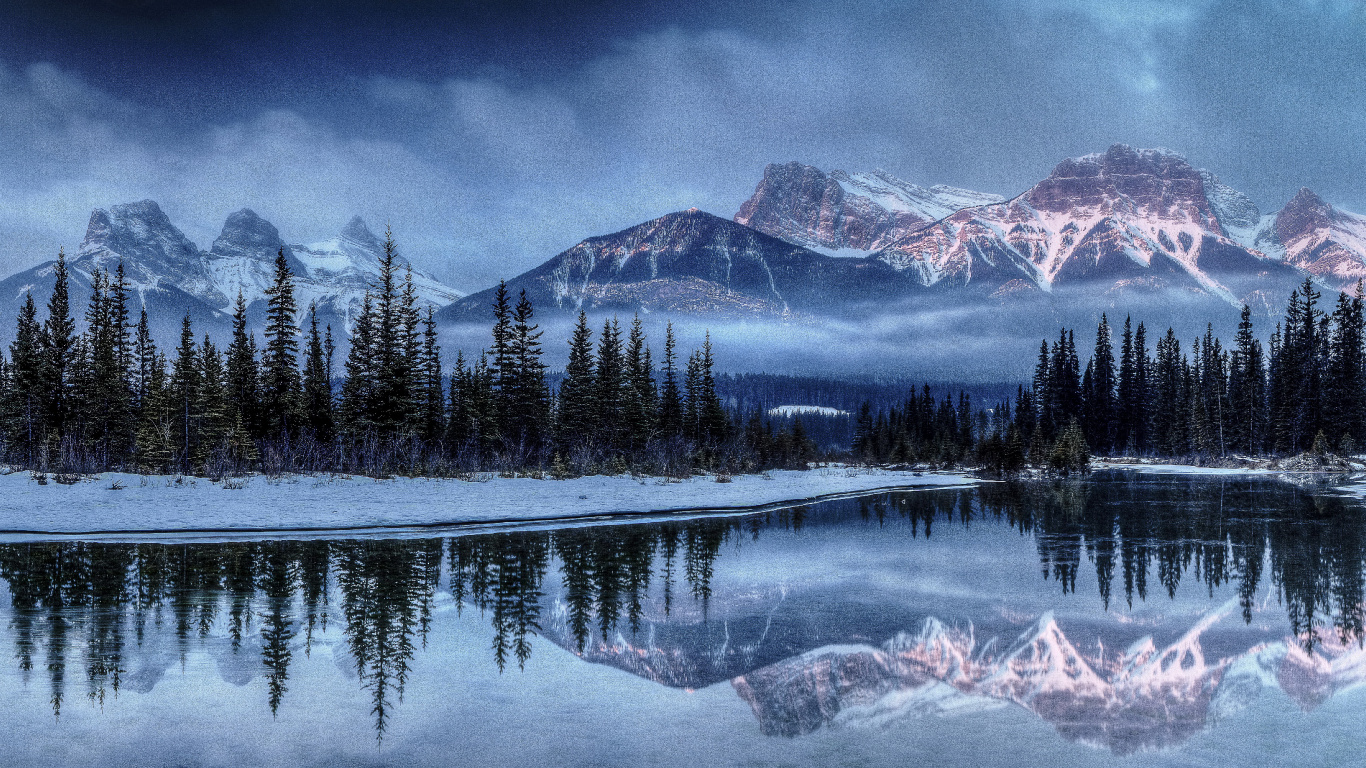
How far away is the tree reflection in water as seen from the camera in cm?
1023

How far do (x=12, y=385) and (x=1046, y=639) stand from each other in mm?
61585

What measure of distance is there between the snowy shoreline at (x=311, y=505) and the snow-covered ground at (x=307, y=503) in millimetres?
28

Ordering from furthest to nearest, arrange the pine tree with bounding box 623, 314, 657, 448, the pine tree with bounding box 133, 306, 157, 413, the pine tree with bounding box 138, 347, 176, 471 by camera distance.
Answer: the pine tree with bounding box 623, 314, 657, 448
the pine tree with bounding box 133, 306, 157, 413
the pine tree with bounding box 138, 347, 176, 471

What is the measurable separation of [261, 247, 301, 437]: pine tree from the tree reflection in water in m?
30.3

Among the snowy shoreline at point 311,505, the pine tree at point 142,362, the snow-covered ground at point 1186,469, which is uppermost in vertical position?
the pine tree at point 142,362

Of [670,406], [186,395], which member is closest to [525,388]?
[670,406]

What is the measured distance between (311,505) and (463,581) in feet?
39.3

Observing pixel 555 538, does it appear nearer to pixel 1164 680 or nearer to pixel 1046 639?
pixel 1046 639

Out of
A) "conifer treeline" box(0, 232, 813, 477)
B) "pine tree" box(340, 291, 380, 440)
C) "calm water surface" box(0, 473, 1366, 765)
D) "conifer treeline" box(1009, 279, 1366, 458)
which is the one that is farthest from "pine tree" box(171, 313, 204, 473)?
"conifer treeline" box(1009, 279, 1366, 458)

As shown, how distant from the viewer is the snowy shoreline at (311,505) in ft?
70.1

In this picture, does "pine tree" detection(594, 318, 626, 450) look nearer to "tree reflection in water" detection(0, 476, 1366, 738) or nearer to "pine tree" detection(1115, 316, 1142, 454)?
"tree reflection in water" detection(0, 476, 1366, 738)

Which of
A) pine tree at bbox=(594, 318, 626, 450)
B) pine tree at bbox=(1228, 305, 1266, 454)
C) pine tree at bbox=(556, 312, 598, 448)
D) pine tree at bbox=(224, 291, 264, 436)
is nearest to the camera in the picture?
pine tree at bbox=(224, 291, 264, 436)

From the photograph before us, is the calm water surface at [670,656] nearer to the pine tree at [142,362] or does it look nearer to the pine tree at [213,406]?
the pine tree at [213,406]

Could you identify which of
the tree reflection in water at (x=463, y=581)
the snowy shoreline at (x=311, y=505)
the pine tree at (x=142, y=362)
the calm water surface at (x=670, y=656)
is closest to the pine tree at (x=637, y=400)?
the snowy shoreline at (x=311, y=505)
